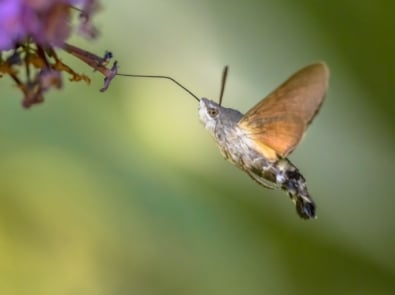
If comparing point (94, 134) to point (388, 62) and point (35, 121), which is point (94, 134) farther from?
point (388, 62)

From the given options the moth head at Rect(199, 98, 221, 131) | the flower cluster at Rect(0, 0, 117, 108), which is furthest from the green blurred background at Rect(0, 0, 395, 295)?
the flower cluster at Rect(0, 0, 117, 108)

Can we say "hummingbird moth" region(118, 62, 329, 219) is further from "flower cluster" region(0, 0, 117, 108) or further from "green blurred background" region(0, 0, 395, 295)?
"green blurred background" region(0, 0, 395, 295)

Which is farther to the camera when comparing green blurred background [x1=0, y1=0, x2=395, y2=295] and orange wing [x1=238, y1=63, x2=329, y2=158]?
green blurred background [x1=0, y1=0, x2=395, y2=295]

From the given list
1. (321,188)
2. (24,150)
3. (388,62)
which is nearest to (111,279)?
(24,150)

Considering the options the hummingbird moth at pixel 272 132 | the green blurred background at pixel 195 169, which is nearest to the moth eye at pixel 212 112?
the hummingbird moth at pixel 272 132

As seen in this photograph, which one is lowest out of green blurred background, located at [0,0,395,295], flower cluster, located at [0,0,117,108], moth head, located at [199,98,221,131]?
flower cluster, located at [0,0,117,108]

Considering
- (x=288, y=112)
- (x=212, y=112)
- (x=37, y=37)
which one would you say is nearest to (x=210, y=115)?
(x=212, y=112)

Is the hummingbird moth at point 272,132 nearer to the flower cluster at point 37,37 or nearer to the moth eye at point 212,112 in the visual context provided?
the moth eye at point 212,112
